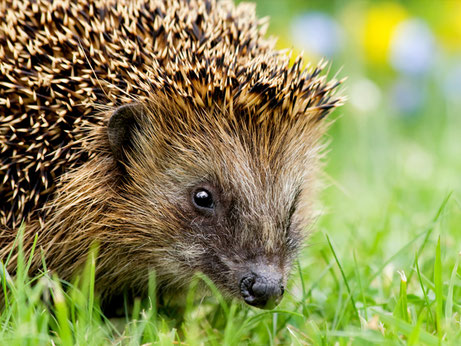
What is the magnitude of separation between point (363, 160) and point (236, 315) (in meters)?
3.15

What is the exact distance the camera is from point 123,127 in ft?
10.9

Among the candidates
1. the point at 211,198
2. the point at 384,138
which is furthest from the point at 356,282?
the point at 384,138

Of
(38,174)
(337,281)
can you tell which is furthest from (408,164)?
(38,174)

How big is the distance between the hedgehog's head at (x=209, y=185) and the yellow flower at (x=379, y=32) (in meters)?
5.44

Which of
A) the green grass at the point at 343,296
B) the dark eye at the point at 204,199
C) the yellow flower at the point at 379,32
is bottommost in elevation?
→ the green grass at the point at 343,296

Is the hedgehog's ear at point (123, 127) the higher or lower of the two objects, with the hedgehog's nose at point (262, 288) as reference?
higher

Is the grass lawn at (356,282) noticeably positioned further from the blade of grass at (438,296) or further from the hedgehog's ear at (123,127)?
the hedgehog's ear at (123,127)

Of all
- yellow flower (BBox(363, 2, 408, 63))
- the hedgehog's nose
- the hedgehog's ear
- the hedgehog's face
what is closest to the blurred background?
yellow flower (BBox(363, 2, 408, 63))

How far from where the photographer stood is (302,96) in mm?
3508

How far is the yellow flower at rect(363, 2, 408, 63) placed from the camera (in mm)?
8578

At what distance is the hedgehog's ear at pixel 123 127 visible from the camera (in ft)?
10.6

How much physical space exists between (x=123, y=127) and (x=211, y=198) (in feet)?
1.70

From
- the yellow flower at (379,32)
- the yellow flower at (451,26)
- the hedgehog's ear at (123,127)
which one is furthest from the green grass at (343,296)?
the yellow flower at (451,26)

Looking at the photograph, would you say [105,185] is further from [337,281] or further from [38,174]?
[337,281]
